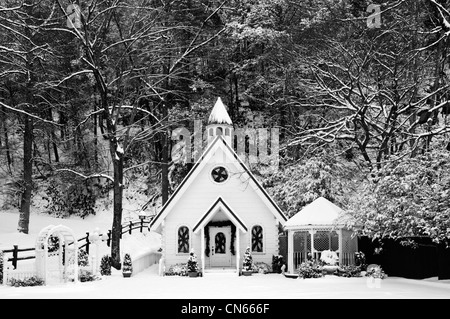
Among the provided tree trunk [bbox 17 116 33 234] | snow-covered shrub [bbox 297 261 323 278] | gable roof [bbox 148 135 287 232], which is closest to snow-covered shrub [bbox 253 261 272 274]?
gable roof [bbox 148 135 287 232]

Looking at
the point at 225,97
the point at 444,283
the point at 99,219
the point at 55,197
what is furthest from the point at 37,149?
the point at 444,283

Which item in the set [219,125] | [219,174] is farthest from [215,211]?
[219,125]

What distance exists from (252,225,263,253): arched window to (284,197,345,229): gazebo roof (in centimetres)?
280

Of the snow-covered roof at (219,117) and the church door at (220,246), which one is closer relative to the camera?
the church door at (220,246)

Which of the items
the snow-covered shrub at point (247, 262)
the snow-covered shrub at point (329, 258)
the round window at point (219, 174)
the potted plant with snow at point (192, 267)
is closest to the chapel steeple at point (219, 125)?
the round window at point (219, 174)

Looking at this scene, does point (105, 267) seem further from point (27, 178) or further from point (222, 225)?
→ point (27, 178)

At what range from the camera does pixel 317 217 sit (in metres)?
27.3

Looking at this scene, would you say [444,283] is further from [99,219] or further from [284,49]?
[99,219]

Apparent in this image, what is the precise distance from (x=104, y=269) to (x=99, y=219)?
18.5m

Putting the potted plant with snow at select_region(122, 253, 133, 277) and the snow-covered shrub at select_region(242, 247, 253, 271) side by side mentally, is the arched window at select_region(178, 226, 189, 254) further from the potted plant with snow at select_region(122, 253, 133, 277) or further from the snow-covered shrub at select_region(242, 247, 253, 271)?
the potted plant with snow at select_region(122, 253, 133, 277)

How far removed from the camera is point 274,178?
3766 cm

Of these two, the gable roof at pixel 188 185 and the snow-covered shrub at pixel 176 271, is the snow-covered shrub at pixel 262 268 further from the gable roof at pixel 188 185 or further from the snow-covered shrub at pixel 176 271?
the snow-covered shrub at pixel 176 271

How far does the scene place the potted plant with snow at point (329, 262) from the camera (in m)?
26.7

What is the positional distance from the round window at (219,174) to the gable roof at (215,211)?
4.72 feet
